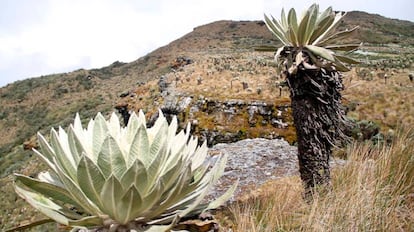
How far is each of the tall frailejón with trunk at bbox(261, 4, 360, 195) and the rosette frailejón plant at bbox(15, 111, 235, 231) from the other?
309cm

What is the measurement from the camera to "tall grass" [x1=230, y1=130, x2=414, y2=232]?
283 cm

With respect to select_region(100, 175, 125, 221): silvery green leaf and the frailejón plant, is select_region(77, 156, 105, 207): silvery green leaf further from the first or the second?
the frailejón plant

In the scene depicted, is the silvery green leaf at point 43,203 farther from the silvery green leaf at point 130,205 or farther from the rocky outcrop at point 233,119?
the rocky outcrop at point 233,119

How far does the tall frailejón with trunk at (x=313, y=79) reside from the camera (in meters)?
4.54

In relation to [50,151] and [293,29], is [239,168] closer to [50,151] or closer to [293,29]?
[293,29]

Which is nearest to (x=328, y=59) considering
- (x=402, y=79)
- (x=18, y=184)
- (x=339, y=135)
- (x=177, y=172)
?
(x=339, y=135)

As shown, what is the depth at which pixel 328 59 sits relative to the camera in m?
4.28

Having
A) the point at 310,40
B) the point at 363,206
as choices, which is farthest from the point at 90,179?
the point at 310,40

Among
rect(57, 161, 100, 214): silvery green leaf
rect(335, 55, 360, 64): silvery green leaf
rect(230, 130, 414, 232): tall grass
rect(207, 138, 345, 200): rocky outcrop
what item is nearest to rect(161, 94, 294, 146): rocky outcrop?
rect(207, 138, 345, 200): rocky outcrop

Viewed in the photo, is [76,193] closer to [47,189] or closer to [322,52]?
[47,189]

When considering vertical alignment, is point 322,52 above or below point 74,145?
above

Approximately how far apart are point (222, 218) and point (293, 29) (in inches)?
85.7

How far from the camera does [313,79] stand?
4.65 m

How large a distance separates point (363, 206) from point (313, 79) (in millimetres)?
1961
